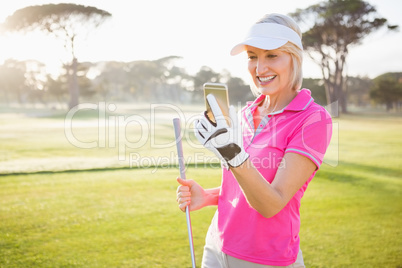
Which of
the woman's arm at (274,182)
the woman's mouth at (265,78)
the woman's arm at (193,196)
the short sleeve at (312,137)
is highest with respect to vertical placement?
the woman's mouth at (265,78)

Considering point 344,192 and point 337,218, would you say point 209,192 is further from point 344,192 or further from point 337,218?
point 344,192

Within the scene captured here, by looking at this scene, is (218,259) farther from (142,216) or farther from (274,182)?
(142,216)

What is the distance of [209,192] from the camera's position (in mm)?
1922

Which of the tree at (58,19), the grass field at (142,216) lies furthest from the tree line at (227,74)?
the grass field at (142,216)

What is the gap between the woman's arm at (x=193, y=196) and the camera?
1.88m

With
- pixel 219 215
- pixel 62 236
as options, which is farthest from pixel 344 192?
pixel 219 215

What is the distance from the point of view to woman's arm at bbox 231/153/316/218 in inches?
45.9

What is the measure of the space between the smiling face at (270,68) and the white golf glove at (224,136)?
0.45m

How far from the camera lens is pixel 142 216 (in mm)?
4352

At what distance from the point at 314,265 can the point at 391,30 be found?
3905cm

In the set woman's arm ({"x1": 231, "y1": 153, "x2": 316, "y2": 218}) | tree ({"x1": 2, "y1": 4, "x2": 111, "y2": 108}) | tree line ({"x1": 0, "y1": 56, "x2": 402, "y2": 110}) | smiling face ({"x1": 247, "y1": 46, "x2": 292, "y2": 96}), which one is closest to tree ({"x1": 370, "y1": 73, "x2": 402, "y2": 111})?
tree line ({"x1": 0, "y1": 56, "x2": 402, "y2": 110})

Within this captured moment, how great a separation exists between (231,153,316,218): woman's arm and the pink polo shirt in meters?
0.04

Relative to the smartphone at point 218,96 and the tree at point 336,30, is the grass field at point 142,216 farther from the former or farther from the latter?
the tree at point 336,30

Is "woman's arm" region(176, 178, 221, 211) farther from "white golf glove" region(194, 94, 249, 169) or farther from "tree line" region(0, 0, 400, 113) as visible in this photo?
"tree line" region(0, 0, 400, 113)
